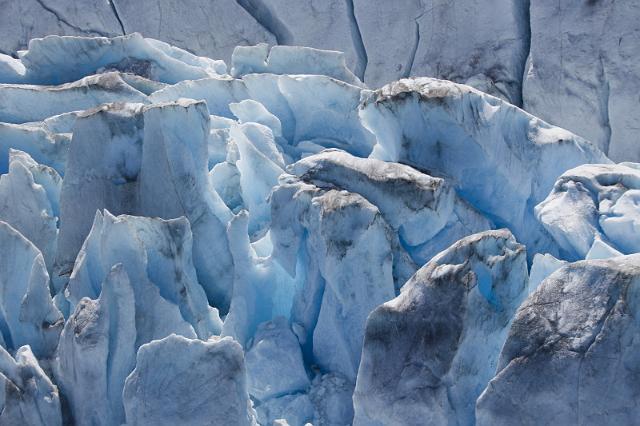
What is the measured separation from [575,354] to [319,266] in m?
0.76

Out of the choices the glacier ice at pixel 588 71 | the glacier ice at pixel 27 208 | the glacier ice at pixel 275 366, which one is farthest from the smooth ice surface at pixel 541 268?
the glacier ice at pixel 588 71

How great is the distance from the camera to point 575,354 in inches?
58.9

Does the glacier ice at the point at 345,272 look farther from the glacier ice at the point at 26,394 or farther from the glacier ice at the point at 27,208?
the glacier ice at the point at 27,208

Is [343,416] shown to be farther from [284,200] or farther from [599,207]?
[599,207]

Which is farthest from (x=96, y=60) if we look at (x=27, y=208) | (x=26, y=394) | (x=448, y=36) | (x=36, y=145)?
(x=448, y=36)

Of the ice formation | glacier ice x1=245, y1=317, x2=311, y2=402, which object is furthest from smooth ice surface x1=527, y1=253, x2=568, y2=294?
glacier ice x1=245, y1=317, x2=311, y2=402

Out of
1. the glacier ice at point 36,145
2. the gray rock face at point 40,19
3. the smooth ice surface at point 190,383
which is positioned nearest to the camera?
the smooth ice surface at point 190,383

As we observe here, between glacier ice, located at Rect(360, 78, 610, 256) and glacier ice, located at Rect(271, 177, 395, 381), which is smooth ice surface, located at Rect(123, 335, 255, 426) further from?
glacier ice, located at Rect(360, 78, 610, 256)

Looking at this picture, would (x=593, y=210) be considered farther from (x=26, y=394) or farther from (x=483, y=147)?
(x=26, y=394)

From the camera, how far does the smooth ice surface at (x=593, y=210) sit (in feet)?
6.68

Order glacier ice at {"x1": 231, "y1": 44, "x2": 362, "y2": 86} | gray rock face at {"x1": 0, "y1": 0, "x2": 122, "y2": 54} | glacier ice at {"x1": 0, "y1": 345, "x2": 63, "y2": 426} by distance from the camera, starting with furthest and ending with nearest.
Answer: gray rock face at {"x1": 0, "y1": 0, "x2": 122, "y2": 54}, glacier ice at {"x1": 231, "y1": 44, "x2": 362, "y2": 86}, glacier ice at {"x1": 0, "y1": 345, "x2": 63, "y2": 426}

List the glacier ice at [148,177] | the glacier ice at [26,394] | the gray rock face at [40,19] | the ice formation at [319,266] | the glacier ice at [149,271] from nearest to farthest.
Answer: the ice formation at [319,266] < the glacier ice at [26,394] < the glacier ice at [149,271] < the glacier ice at [148,177] < the gray rock face at [40,19]

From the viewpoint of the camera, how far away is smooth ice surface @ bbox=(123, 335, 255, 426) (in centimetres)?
174

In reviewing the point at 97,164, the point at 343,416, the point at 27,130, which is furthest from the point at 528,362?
the point at 27,130
